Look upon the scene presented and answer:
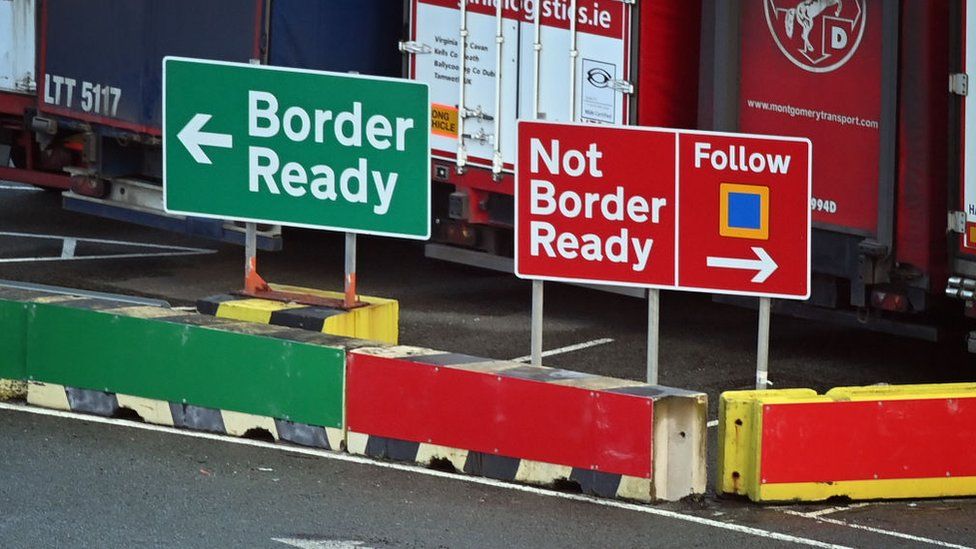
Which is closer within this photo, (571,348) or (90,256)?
(571,348)

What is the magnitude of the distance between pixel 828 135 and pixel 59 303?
17.3 ft

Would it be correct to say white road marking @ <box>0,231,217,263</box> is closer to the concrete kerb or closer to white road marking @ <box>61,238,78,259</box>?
white road marking @ <box>61,238,78,259</box>

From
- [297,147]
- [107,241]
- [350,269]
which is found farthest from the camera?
[107,241]

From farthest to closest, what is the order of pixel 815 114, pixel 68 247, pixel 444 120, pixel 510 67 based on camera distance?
pixel 68 247 → pixel 444 120 → pixel 510 67 → pixel 815 114

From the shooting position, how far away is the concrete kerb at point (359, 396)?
33.2 ft

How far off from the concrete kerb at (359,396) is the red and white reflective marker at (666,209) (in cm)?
74

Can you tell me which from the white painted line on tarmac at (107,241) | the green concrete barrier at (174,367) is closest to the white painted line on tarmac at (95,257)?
the white painted line on tarmac at (107,241)

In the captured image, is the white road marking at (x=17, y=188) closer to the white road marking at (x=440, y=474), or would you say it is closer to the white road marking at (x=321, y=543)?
the white road marking at (x=440, y=474)

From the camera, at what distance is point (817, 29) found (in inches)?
518

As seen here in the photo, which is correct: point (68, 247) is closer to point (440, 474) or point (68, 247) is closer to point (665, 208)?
point (440, 474)

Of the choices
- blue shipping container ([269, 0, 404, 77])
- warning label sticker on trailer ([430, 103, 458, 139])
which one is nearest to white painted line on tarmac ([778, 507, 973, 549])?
warning label sticker on trailer ([430, 103, 458, 139])

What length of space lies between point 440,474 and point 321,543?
1.56 metres

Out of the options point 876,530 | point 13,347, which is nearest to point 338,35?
point 13,347

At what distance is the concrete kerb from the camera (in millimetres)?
10125
